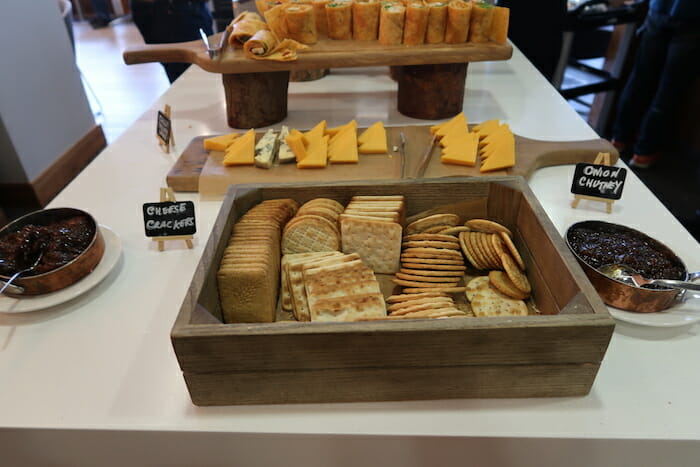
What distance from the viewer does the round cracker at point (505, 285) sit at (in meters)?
0.98

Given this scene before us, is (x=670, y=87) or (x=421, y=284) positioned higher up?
(x=421, y=284)

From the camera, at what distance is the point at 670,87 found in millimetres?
2928

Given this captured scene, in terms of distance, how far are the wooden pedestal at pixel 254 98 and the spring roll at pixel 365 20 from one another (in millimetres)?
341

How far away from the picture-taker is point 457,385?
821 millimetres

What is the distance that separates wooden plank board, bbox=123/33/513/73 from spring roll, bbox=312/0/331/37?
0.16 meters

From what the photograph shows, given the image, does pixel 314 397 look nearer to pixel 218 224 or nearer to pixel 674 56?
pixel 218 224

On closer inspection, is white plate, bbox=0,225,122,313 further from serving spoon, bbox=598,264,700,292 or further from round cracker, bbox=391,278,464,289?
serving spoon, bbox=598,264,700,292

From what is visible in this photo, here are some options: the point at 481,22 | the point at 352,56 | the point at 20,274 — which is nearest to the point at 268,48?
the point at 352,56

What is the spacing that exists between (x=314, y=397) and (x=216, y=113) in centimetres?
162

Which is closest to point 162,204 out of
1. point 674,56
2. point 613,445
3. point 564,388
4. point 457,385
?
point 457,385

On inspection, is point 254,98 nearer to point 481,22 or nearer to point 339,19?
point 339,19

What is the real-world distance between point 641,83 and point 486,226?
2.77m

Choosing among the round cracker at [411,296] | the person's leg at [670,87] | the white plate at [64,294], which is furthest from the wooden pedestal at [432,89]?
the person's leg at [670,87]

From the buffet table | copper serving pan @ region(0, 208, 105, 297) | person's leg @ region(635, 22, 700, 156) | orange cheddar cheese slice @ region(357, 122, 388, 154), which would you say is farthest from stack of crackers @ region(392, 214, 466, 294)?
person's leg @ region(635, 22, 700, 156)
